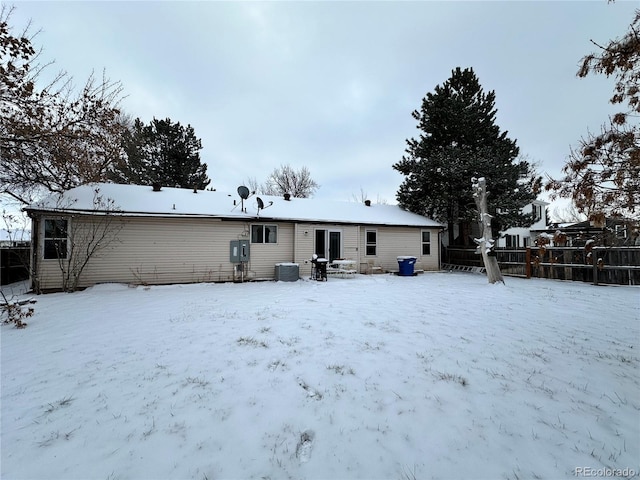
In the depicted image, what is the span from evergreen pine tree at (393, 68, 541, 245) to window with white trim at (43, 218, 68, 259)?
17.8 metres

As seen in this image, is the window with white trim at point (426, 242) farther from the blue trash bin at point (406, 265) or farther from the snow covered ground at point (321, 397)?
the snow covered ground at point (321, 397)

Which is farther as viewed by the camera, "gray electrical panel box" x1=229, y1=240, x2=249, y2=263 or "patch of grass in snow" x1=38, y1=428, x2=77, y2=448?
"gray electrical panel box" x1=229, y1=240, x2=249, y2=263

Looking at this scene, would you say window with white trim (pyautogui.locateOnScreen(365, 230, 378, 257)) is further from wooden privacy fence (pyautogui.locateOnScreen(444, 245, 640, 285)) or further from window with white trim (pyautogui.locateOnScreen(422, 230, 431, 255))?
wooden privacy fence (pyautogui.locateOnScreen(444, 245, 640, 285))

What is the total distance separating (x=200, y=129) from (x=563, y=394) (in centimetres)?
2740

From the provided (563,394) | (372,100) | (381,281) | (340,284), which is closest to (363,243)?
(381,281)

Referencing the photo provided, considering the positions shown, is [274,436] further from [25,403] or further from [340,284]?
[340,284]

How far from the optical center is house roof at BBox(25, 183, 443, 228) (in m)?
10.4

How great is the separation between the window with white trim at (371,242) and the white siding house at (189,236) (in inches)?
2.2

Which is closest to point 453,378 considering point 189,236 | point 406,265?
point 189,236

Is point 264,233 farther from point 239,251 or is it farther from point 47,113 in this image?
point 47,113

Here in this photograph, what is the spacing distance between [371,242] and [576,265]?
29.3 ft

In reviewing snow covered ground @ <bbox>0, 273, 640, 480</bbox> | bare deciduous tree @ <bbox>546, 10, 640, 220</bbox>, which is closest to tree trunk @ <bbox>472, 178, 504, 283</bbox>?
snow covered ground @ <bbox>0, 273, 640, 480</bbox>

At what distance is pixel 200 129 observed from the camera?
942 inches

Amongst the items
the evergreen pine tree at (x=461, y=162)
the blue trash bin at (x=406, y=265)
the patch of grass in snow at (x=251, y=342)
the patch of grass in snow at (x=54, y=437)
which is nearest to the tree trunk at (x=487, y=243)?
the blue trash bin at (x=406, y=265)
